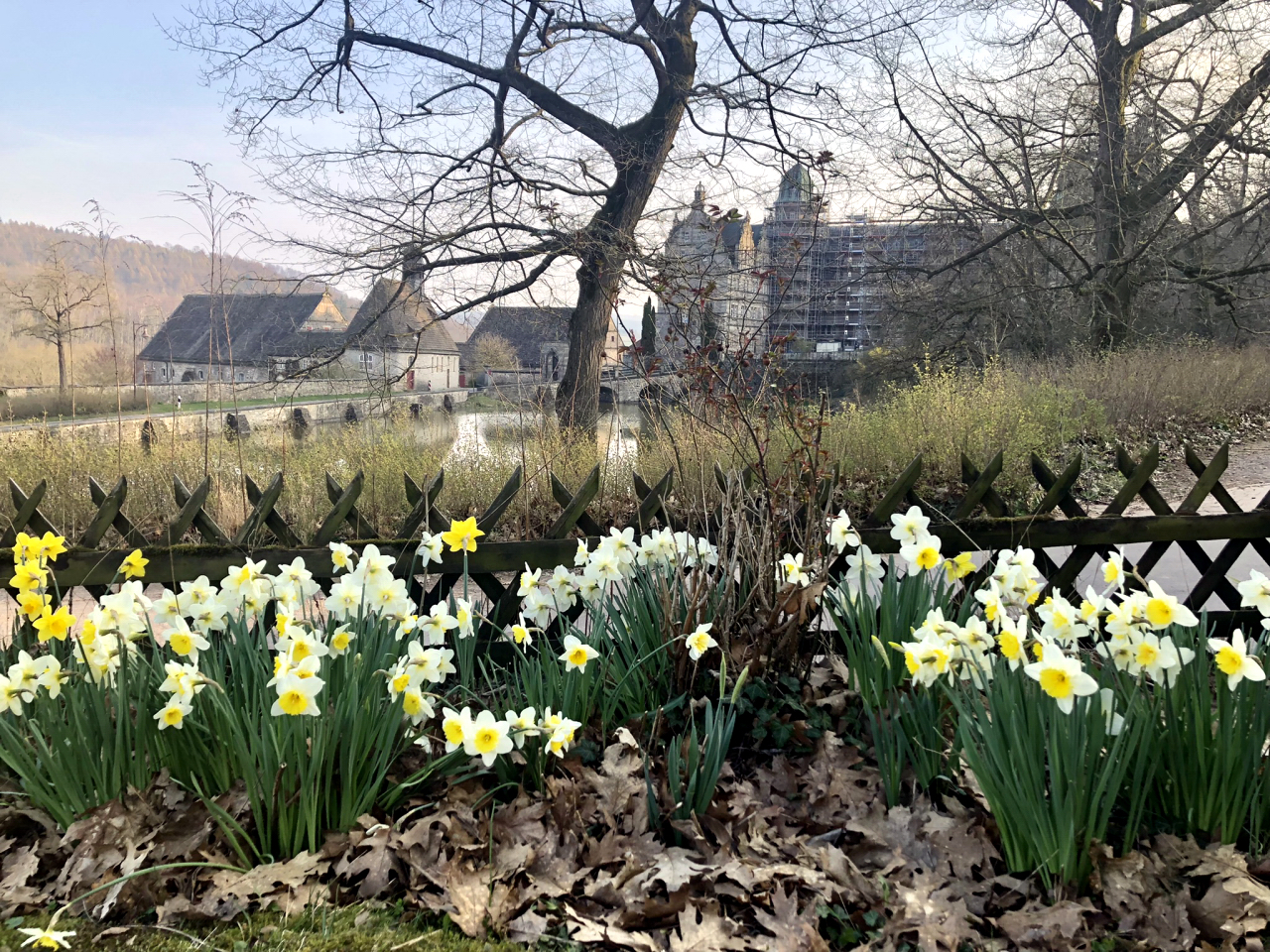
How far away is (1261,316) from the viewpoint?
58.5 feet

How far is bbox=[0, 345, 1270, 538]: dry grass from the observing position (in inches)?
241

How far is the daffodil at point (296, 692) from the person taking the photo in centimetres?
166

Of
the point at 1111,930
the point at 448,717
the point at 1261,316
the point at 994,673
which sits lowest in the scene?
the point at 1111,930

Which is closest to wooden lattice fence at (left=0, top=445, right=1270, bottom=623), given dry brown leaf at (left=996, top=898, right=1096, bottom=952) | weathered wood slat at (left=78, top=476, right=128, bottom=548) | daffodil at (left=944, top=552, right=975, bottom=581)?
weathered wood slat at (left=78, top=476, right=128, bottom=548)

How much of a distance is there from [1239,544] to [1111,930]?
2.45 m

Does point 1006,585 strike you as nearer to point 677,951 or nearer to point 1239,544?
point 677,951

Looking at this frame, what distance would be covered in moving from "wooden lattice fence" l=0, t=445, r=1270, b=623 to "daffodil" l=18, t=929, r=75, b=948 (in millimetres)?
1532

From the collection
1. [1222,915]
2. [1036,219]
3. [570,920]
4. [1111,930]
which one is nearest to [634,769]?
[570,920]

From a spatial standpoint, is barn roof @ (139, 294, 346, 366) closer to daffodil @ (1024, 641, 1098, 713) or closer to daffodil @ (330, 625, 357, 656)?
daffodil @ (330, 625, 357, 656)

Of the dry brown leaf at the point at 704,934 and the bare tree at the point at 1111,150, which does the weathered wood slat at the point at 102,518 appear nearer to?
the dry brown leaf at the point at 704,934

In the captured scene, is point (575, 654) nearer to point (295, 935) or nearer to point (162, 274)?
point (295, 935)

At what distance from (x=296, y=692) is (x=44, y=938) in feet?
1.83

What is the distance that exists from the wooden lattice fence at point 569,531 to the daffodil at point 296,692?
1.13m

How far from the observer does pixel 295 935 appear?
1536 millimetres
